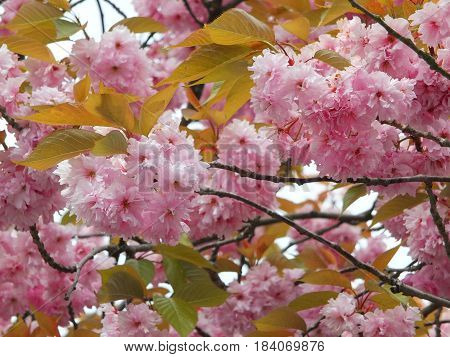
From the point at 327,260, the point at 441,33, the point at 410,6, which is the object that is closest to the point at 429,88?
the point at 441,33

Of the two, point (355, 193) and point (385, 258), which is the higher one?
point (355, 193)

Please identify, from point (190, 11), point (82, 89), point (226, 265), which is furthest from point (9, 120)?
point (190, 11)

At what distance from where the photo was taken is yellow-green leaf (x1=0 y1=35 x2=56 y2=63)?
2486mm

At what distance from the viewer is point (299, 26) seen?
2.25m

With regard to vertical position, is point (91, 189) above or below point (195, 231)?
above

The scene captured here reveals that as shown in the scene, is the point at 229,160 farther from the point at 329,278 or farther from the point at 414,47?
the point at 414,47

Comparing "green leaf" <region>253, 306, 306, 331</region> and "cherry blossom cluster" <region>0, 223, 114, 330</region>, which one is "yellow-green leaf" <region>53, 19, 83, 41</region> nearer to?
"cherry blossom cluster" <region>0, 223, 114, 330</region>

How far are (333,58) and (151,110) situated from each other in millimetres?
538

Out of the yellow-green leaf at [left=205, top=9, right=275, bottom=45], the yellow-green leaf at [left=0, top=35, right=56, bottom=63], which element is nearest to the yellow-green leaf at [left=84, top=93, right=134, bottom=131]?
the yellow-green leaf at [left=205, top=9, right=275, bottom=45]

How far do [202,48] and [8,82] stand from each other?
29.3 inches

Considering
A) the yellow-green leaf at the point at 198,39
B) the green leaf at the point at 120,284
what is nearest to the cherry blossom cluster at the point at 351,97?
the yellow-green leaf at the point at 198,39
